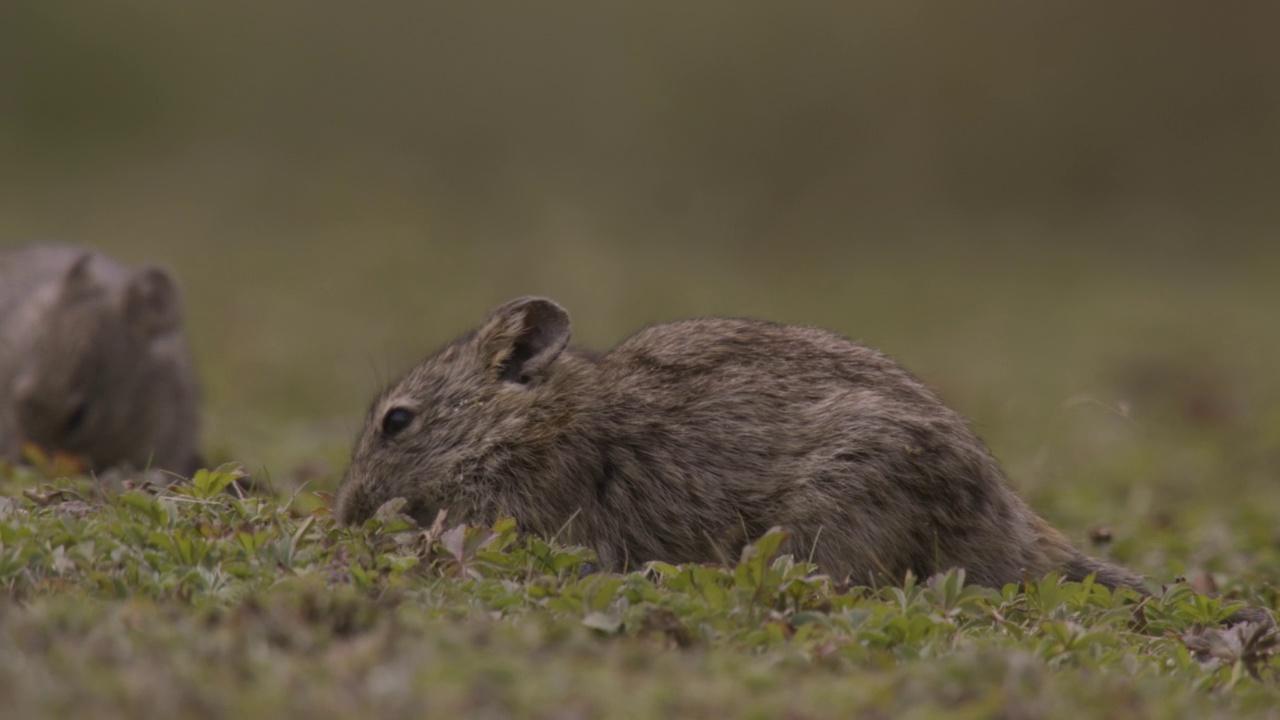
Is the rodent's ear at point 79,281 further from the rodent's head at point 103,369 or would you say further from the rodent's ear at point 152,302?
the rodent's ear at point 152,302

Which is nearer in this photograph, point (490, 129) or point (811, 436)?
point (811, 436)

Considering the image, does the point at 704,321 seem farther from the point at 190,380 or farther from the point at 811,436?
the point at 190,380

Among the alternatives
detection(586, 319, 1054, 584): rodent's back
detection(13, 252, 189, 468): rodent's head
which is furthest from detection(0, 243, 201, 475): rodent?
detection(586, 319, 1054, 584): rodent's back

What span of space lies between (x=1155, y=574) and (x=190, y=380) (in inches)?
249

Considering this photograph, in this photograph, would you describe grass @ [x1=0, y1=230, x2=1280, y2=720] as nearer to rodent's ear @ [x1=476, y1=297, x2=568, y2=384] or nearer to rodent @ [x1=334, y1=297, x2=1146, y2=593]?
rodent @ [x1=334, y1=297, x2=1146, y2=593]

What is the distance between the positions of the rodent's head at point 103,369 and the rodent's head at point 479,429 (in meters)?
3.44

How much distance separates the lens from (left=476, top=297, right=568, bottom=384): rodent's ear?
20.2ft

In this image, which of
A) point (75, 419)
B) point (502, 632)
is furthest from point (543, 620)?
point (75, 419)

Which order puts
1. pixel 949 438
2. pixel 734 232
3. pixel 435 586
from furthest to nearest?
pixel 734 232 → pixel 949 438 → pixel 435 586

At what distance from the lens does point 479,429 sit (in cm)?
602

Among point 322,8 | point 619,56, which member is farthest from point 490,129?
point 322,8

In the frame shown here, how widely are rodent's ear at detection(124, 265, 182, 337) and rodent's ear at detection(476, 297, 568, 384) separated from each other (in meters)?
4.77

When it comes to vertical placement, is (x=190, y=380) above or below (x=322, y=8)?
below

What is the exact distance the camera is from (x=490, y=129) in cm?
3019
